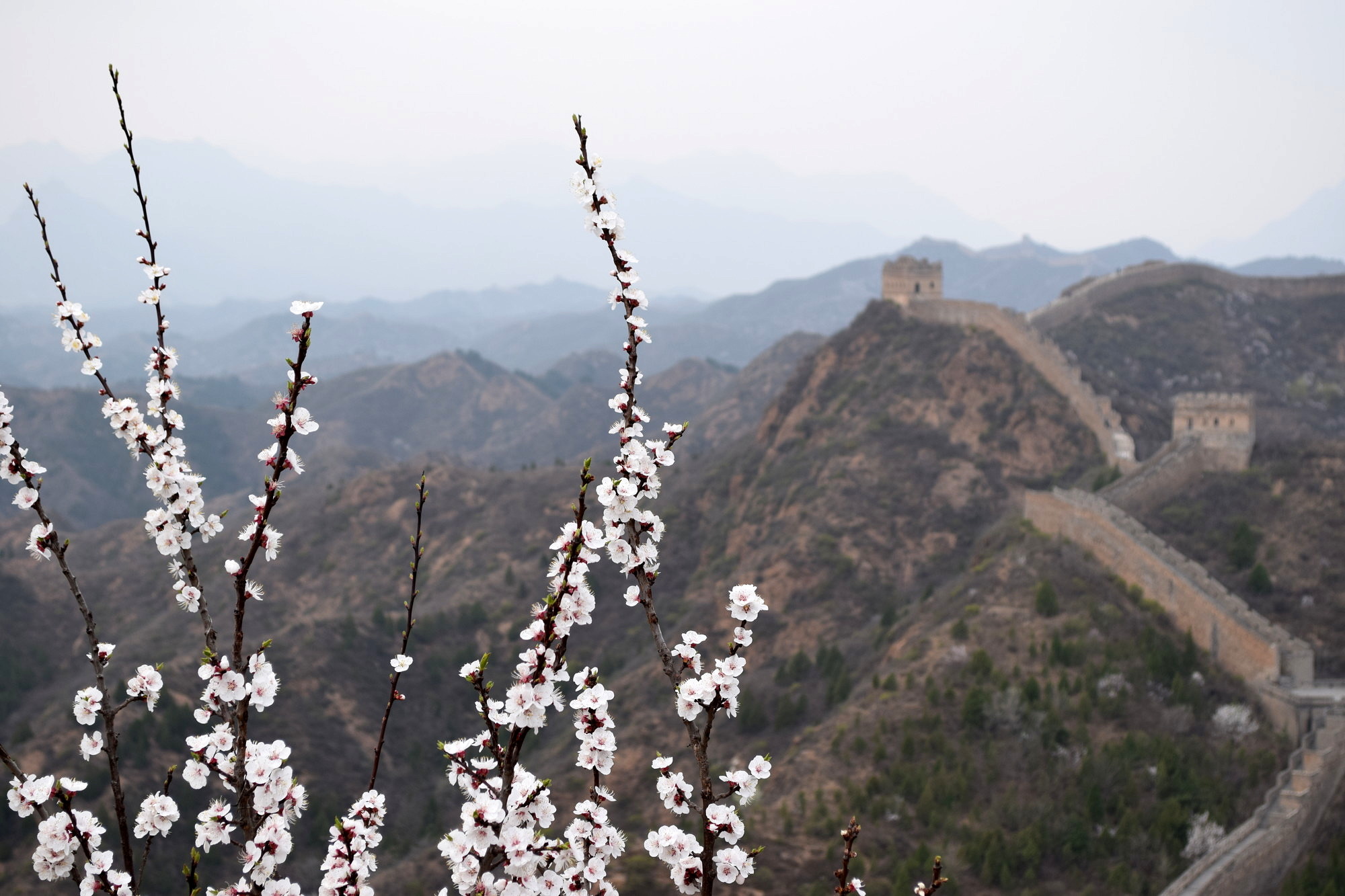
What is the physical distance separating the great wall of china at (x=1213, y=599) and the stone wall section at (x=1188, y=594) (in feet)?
0.12

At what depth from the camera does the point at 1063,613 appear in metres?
33.2

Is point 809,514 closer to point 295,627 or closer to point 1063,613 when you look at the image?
point 1063,613

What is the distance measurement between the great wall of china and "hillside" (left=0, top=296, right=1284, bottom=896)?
0.90 m

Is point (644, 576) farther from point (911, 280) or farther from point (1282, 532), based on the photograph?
point (911, 280)

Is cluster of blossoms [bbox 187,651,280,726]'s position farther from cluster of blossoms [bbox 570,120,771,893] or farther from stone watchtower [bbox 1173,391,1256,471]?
stone watchtower [bbox 1173,391,1256,471]

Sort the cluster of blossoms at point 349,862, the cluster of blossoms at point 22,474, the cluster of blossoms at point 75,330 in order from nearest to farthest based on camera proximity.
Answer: the cluster of blossoms at point 349,862 < the cluster of blossoms at point 22,474 < the cluster of blossoms at point 75,330

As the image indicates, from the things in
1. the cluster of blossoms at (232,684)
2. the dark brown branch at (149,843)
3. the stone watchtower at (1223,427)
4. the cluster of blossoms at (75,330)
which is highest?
the cluster of blossoms at (75,330)

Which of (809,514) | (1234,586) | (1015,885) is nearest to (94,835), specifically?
→ (1015,885)

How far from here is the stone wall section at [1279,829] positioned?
22234 millimetres

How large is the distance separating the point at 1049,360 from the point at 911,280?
51.6ft

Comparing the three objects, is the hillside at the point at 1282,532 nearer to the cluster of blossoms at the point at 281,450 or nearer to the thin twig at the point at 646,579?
the thin twig at the point at 646,579

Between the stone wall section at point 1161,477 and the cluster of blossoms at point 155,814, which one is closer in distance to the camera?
the cluster of blossoms at point 155,814

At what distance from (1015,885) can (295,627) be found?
4515 centimetres

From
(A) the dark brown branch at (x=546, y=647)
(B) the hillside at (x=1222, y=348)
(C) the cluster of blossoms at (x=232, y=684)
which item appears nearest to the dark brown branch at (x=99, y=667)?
(C) the cluster of blossoms at (x=232, y=684)
